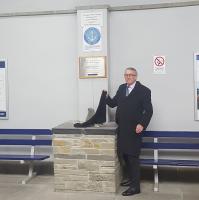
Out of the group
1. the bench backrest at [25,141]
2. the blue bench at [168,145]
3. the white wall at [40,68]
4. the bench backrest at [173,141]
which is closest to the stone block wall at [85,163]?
the blue bench at [168,145]

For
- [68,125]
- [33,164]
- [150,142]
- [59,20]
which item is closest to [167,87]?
[150,142]

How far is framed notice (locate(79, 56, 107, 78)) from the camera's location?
5754 mm

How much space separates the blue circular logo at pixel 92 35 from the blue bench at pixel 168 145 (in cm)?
161

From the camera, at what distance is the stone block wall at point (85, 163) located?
16.2 ft

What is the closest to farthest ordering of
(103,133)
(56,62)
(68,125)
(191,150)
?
(103,133), (68,125), (191,150), (56,62)

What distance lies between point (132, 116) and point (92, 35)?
5.10ft

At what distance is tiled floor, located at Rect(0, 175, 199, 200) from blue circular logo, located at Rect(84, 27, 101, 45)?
87.2 inches

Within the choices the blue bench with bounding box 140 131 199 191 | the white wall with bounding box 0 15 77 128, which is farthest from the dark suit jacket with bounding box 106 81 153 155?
the white wall with bounding box 0 15 77 128

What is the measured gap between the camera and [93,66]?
5.77m

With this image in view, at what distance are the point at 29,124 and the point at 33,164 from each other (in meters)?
0.67

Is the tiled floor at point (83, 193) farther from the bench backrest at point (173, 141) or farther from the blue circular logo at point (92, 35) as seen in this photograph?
the blue circular logo at point (92, 35)

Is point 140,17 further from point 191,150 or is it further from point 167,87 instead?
point 191,150

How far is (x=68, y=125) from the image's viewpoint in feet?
17.5

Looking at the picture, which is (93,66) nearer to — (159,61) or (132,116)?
(159,61)
